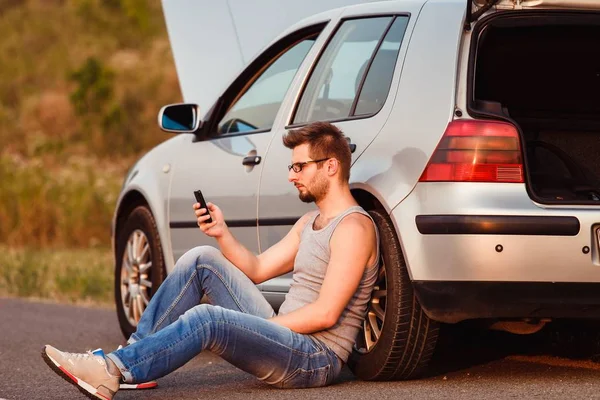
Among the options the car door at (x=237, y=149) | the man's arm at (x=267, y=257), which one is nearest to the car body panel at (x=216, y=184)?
the car door at (x=237, y=149)

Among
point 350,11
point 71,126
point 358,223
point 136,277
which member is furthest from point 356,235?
point 71,126

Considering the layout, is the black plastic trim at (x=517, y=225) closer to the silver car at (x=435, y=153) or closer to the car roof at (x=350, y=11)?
the silver car at (x=435, y=153)

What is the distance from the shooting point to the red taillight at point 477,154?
5344 millimetres

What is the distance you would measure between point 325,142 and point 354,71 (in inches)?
31.3

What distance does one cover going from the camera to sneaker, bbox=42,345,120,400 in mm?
5020

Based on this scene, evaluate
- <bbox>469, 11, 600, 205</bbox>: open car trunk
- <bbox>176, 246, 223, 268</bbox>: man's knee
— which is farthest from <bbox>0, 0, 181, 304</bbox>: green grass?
<bbox>176, 246, 223, 268</bbox>: man's knee

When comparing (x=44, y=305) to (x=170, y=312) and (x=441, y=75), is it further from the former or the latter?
(x=441, y=75)

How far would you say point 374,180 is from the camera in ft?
18.6

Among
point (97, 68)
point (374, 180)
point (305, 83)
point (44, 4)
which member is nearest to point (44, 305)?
point (305, 83)

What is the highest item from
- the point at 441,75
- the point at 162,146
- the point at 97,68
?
the point at 441,75

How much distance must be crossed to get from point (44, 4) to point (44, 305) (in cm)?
4482

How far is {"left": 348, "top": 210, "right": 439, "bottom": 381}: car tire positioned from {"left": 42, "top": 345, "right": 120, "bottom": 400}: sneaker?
3.82ft

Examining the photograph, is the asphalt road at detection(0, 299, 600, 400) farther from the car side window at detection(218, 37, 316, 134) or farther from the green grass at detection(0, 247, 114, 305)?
the green grass at detection(0, 247, 114, 305)

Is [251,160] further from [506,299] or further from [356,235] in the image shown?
[506,299]
